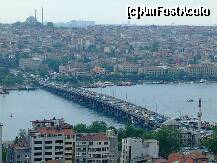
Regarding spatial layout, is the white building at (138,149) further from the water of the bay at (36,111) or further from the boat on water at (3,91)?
the boat on water at (3,91)

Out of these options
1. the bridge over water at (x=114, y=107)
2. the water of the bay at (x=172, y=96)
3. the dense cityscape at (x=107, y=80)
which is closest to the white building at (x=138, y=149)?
the dense cityscape at (x=107, y=80)

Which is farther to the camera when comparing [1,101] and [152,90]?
[152,90]

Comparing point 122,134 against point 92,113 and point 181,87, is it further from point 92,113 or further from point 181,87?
point 181,87

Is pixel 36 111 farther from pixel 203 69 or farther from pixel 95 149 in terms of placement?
pixel 203 69

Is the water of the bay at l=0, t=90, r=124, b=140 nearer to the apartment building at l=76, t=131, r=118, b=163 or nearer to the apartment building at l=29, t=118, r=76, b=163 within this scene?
the apartment building at l=76, t=131, r=118, b=163

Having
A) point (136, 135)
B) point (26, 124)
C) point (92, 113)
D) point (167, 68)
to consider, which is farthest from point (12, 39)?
point (136, 135)

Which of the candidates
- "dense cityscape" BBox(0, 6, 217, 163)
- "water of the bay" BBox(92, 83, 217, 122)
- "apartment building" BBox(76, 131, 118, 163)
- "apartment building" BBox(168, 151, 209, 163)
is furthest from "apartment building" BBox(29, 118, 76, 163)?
"water of the bay" BBox(92, 83, 217, 122)
